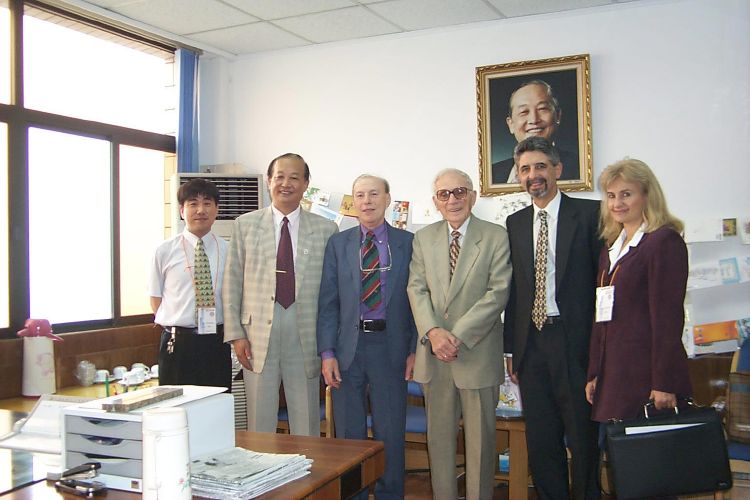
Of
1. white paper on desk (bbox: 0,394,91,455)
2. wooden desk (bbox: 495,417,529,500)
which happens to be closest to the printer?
white paper on desk (bbox: 0,394,91,455)

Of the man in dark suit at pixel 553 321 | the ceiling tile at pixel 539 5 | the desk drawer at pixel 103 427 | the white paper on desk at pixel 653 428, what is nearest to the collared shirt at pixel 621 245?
the man in dark suit at pixel 553 321

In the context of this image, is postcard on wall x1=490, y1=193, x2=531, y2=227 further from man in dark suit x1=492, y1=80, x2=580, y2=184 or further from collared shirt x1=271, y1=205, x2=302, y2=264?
collared shirt x1=271, y1=205, x2=302, y2=264

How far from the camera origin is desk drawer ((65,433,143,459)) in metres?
1.57

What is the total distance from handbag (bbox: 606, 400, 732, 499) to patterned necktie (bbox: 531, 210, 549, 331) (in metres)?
0.60

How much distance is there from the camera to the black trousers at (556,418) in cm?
271

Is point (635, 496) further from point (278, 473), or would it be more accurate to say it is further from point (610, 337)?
point (278, 473)

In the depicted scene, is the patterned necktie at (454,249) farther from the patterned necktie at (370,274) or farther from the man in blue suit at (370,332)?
the patterned necktie at (370,274)

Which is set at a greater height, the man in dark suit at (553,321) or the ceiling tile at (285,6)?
the ceiling tile at (285,6)

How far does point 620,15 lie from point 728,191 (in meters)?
1.32

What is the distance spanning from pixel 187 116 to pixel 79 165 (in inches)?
37.5

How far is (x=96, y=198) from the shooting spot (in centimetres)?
498

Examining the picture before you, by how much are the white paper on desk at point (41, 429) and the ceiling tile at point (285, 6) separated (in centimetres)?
312

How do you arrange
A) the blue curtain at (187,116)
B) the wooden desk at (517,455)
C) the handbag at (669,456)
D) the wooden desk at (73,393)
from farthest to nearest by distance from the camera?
the blue curtain at (187,116), the wooden desk at (73,393), the wooden desk at (517,455), the handbag at (669,456)

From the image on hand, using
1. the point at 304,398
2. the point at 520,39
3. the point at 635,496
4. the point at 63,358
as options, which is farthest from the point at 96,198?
the point at 635,496
